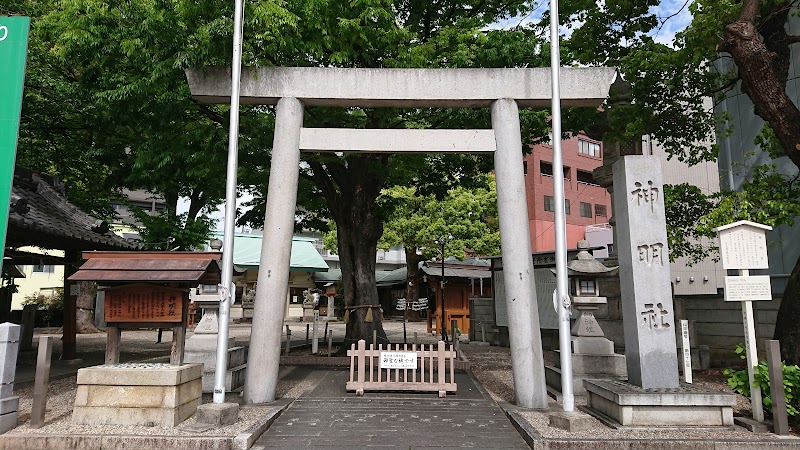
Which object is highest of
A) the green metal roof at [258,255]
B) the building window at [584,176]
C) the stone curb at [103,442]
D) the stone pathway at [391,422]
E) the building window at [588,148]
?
the building window at [588,148]

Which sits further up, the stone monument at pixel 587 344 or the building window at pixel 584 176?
the building window at pixel 584 176

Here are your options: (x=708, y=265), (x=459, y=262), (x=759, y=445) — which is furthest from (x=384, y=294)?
(x=759, y=445)

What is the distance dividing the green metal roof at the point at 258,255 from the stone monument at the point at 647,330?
2807 cm

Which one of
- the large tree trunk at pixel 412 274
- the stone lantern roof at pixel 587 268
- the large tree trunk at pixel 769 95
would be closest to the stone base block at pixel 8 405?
the stone lantern roof at pixel 587 268

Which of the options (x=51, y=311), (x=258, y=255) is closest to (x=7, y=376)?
(x=51, y=311)

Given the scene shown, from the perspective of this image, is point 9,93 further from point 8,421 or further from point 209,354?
point 209,354

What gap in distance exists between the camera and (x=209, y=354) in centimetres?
1008

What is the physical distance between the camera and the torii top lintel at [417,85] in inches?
357

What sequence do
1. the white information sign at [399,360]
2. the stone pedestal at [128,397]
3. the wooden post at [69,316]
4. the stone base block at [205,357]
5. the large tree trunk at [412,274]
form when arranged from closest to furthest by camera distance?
1. the stone pedestal at [128,397]
2. the white information sign at [399,360]
3. the stone base block at [205,357]
4. the wooden post at [69,316]
5. the large tree trunk at [412,274]

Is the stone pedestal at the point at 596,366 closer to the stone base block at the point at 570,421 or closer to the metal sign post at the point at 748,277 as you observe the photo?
the metal sign post at the point at 748,277

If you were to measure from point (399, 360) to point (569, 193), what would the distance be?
1446 inches

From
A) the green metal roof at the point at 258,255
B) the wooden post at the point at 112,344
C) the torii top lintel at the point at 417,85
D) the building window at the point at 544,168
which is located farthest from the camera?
the building window at the point at 544,168

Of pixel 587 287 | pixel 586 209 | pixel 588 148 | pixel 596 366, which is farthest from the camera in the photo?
pixel 588 148

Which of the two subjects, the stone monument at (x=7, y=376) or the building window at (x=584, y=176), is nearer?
the stone monument at (x=7, y=376)
